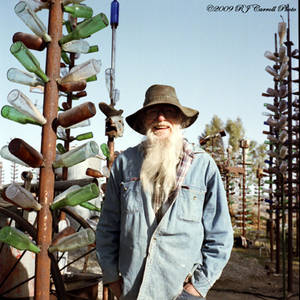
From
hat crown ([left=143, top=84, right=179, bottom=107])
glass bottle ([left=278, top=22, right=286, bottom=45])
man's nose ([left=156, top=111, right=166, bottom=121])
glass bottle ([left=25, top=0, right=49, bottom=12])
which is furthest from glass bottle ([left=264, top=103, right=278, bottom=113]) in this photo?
glass bottle ([left=25, top=0, right=49, bottom=12])

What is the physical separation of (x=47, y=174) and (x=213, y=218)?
887mm

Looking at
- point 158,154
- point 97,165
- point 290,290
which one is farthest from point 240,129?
point 158,154

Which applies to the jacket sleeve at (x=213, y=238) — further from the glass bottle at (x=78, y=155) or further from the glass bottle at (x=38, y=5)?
the glass bottle at (x=38, y=5)

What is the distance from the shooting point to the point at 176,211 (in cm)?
175

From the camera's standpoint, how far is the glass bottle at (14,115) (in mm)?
1716

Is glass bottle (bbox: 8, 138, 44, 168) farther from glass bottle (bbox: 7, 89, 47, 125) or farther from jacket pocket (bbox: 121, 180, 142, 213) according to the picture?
jacket pocket (bbox: 121, 180, 142, 213)

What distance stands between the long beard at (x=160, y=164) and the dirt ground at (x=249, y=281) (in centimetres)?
348

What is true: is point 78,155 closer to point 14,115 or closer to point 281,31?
point 14,115

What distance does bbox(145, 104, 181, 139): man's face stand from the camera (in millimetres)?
2012

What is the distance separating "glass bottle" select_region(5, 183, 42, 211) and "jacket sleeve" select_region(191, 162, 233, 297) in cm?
88

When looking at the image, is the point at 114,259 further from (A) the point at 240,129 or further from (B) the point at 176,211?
(A) the point at 240,129

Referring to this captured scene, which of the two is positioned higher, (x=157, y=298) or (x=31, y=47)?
(x=31, y=47)

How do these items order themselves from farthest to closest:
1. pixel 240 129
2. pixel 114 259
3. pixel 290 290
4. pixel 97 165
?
pixel 240 129 → pixel 97 165 → pixel 290 290 → pixel 114 259

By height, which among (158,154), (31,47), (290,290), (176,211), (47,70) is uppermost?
(31,47)
